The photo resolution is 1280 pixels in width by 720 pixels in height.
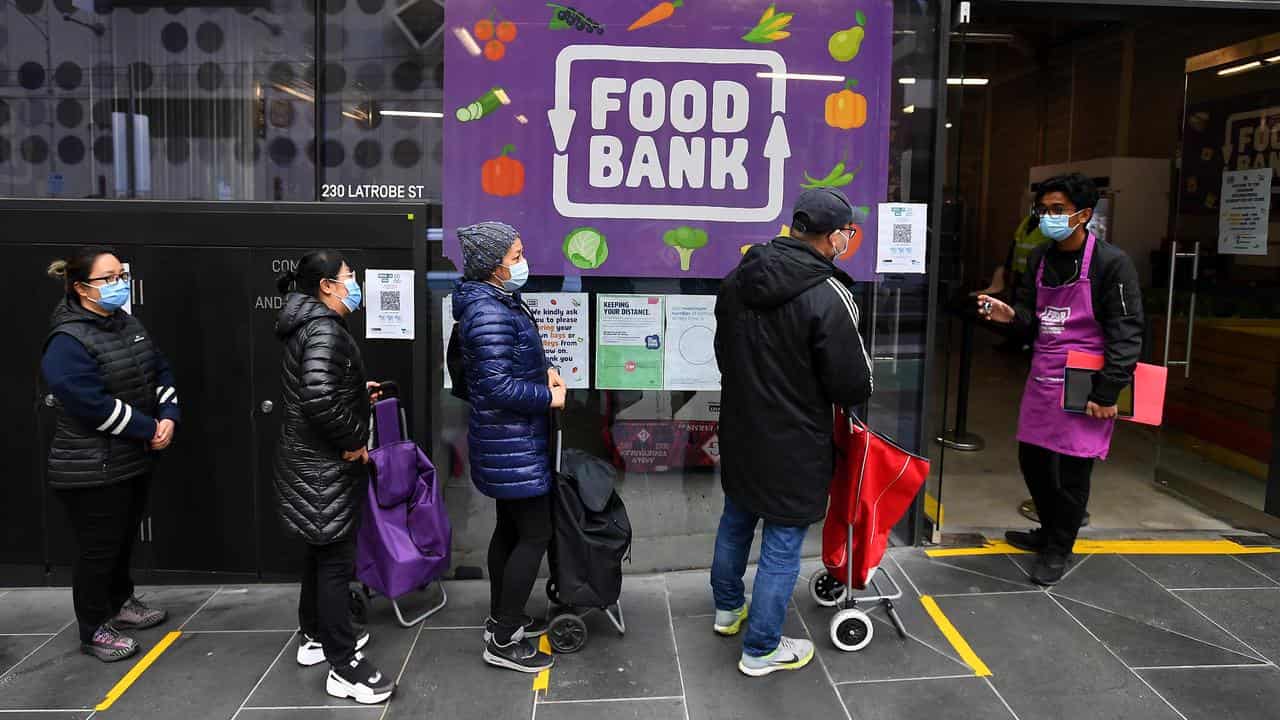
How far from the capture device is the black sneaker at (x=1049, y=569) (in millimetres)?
4641

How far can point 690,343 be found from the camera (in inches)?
195

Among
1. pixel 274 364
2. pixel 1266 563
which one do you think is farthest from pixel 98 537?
pixel 1266 563

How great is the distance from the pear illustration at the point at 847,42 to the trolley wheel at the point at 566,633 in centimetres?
321

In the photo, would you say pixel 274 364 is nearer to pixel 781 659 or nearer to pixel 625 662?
pixel 625 662

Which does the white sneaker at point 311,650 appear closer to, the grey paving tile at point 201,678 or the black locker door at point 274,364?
the grey paving tile at point 201,678

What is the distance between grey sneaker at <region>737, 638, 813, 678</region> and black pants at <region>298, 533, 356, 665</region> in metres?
1.63

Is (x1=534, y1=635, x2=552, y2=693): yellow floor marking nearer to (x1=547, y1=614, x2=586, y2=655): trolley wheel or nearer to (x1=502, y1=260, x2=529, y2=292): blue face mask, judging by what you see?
(x1=547, y1=614, x2=586, y2=655): trolley wheel

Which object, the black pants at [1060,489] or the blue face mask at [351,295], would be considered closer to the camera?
the blue face mask at [351,295]

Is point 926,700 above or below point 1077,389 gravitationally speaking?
below

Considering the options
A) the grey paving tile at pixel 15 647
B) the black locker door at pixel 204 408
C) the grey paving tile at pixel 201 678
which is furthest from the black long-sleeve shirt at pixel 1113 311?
the grey paving tile at pixel 15 647

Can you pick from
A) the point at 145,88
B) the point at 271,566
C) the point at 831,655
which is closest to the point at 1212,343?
the point at 831,655

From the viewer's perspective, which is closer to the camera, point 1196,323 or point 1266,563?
point 1266,563

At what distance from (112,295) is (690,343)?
278 centimetres

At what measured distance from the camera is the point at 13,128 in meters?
4.92
